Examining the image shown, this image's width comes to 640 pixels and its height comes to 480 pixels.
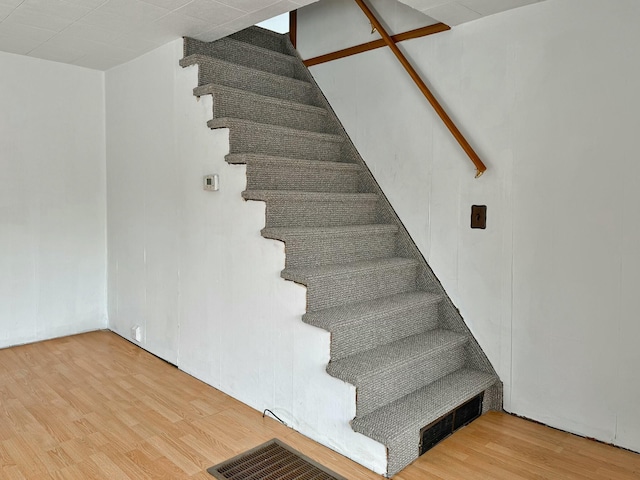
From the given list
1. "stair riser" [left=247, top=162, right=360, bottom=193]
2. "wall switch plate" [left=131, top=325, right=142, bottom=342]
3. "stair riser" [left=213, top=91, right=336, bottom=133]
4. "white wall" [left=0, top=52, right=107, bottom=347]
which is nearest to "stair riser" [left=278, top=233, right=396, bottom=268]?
"stair riser" [left=247, top=162, right=360, bottom=193]

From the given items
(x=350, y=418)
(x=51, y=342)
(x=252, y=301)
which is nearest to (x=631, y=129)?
(x=350, y=418)

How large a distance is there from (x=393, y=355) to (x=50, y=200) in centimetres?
294

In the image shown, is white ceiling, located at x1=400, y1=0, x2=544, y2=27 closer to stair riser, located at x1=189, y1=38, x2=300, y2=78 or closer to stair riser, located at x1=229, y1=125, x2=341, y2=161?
stair riser, located at x1=229, y1=125, x2=341, y2=161

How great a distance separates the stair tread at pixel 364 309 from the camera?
8.14ft

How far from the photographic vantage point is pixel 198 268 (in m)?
3.25

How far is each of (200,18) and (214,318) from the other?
1.76 meters

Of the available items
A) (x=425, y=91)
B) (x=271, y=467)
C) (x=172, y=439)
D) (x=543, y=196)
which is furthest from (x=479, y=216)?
(x=172, y=439)

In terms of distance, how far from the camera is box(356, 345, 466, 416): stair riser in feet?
7.69

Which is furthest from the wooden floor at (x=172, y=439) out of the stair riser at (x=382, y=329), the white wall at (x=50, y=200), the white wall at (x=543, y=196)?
the white wall at (x=50, y=200)

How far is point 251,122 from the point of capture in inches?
121

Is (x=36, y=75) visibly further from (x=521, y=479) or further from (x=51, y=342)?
(x=521, y=479)

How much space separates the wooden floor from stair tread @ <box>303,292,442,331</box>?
59 centimetres

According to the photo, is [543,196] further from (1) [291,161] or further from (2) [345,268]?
(1) [291,161]

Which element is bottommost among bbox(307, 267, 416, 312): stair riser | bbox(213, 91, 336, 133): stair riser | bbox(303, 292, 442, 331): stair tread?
bbox(303, 292, 442, 331): stair tread
